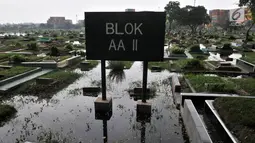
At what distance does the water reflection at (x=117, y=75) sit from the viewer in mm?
13136

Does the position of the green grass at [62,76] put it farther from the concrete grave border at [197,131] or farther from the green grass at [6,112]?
the concrete grave border at [197,131]

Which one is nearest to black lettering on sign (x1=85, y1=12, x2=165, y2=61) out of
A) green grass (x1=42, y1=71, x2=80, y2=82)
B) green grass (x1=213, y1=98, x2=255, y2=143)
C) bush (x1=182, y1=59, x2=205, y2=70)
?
green grass (x1=213, y1=98, x2=255, y2=143)

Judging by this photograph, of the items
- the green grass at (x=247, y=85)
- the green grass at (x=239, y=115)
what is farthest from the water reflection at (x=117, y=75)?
the green grass at (x=239, y=115)

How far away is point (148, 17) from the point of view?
21.5ft

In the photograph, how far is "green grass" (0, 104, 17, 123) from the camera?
24.4ft

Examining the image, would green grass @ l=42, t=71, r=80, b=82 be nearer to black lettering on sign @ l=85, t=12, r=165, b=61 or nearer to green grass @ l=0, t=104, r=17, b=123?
green grass @ l=0, t=104, r=17, b=123

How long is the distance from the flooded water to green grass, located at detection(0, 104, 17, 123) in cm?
28

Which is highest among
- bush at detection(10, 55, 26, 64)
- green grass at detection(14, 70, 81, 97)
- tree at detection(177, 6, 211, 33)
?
tree at detection(177, 6, 211, 33)

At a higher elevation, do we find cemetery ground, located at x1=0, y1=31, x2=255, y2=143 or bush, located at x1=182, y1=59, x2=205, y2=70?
bush, located at x1=182, y1=59, x2=205, y2=70

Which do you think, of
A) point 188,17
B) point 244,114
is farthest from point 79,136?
Answer: point 188,17

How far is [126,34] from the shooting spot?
6773mm

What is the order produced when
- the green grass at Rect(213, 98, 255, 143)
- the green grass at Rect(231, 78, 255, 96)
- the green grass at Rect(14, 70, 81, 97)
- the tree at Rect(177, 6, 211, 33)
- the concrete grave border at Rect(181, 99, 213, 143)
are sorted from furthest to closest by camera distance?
the tree at Rect(177, 6, 211, 33) → the green grass at Rect(14, 70, 81, 97) → the green grass at Rect(231, 78, 255, 96) → the green grass at Rect(213, 98, 255, 143) → the concrete grave border at Rect(181, 99, 213, 143)

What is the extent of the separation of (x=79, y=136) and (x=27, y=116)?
9.29ft

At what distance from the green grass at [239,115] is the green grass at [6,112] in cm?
797
